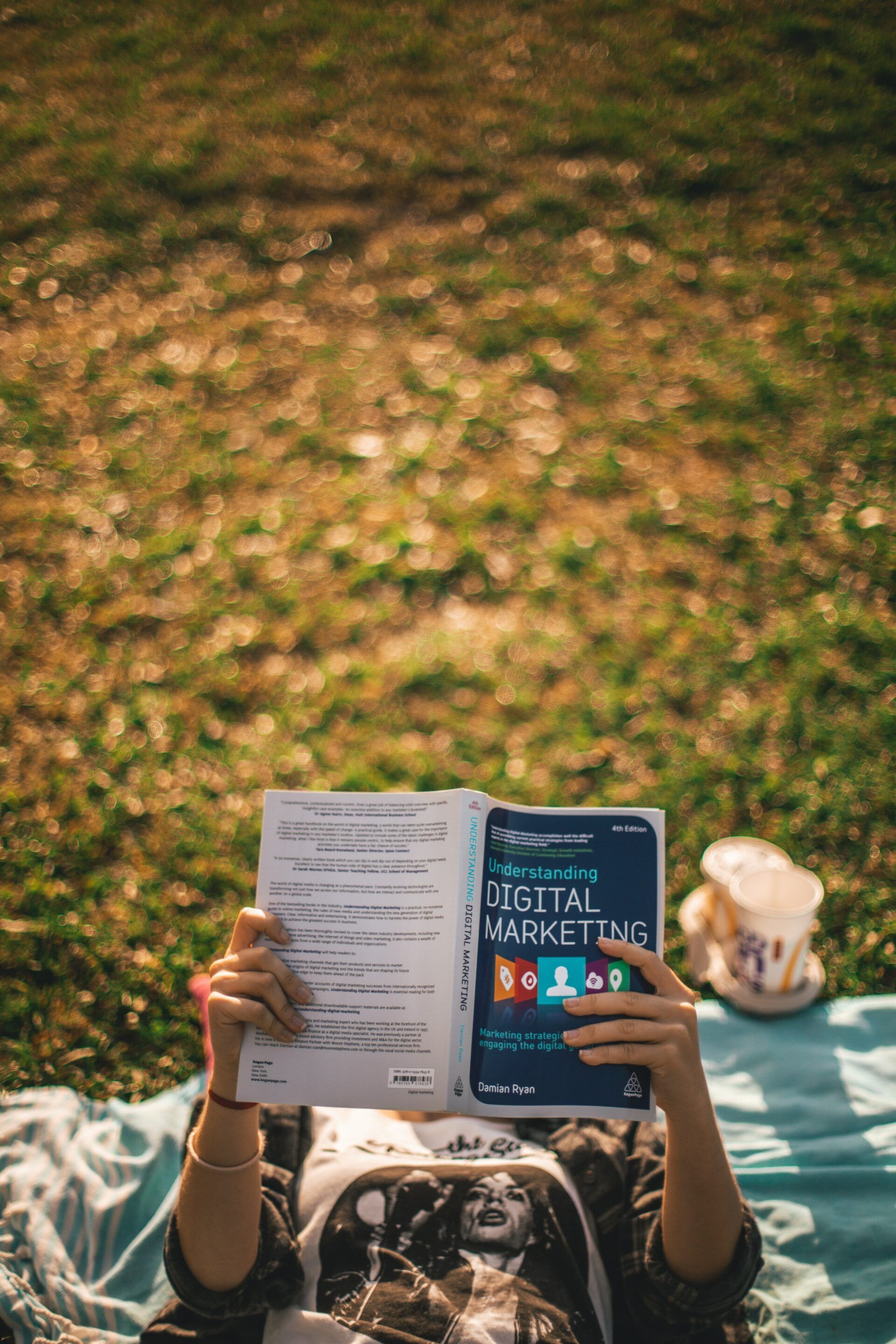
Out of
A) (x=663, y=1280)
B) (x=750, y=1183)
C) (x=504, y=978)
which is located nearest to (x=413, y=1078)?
(x=504, y=978)

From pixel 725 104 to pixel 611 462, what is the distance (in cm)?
304

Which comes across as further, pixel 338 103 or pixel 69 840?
pixel 338 103

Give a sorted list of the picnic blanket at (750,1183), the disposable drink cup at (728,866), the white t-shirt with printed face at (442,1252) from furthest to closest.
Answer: the disposable drink cup at (728,866) < the picnic blanket at (750,1183) < the white t-shirt with printed face at (442,1252)

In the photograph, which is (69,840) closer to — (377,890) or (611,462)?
(377,890)

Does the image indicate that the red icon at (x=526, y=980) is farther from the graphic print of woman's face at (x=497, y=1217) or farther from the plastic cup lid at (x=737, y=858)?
the plastic cup lid at (x=737, y=858)

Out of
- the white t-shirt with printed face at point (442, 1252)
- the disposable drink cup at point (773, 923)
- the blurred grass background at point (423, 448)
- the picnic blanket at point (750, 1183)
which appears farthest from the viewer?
the blurred grass background at point (423, 448)

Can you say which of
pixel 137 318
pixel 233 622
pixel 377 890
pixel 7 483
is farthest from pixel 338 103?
pixel 377 890

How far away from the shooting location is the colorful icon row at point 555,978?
150cm

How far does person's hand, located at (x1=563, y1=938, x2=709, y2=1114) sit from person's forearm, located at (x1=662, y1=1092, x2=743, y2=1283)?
0.04 meters

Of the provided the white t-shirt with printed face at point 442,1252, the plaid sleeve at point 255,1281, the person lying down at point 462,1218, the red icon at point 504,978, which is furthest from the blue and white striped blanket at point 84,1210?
the red icon at point 504,978

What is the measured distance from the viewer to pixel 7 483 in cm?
414

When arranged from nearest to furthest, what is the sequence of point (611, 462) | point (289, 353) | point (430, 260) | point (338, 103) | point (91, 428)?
point (611, 462) → point (91, 428) → point (289, 353) → point (430, 260) → point (338, 103)

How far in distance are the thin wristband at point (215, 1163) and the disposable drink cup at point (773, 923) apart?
131 centimetres

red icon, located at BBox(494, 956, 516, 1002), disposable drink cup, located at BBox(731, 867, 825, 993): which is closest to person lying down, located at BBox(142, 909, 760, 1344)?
red icon, located at BBox(494, 956, 516, 1002)
